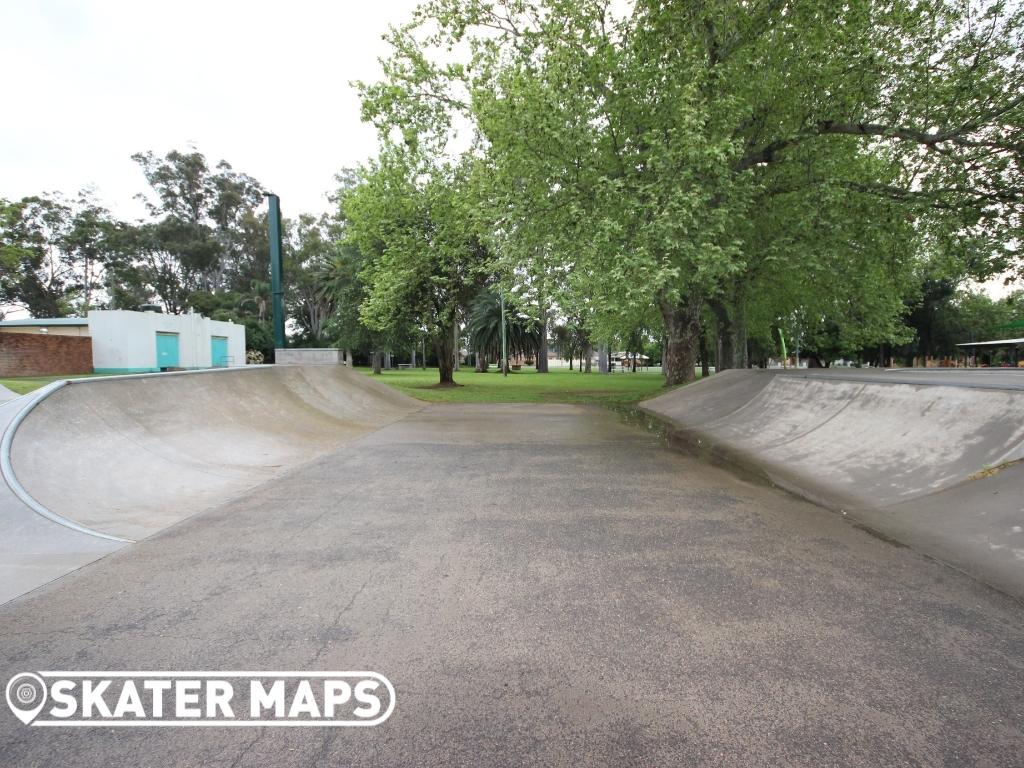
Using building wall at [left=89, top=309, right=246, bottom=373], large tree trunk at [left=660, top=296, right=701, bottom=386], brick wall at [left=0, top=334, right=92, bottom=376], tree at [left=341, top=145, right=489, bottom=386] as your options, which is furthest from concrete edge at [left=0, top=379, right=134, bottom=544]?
building wall at [left=89, top=309, right=246, bottom=373]

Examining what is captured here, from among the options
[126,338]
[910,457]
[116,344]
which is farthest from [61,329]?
[910,457]

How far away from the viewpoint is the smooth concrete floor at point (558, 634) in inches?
83.1

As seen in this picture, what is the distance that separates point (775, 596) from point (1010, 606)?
138 cm

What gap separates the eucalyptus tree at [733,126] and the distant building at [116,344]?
24133 mm

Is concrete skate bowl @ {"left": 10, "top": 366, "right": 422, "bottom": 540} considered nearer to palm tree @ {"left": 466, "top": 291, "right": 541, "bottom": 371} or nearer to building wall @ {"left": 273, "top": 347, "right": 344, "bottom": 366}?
building wall @ {"left": 273, "top": 347, "right": 344, "bottom": 366}

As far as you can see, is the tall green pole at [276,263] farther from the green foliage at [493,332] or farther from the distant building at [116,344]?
the green foliage at [493,332]

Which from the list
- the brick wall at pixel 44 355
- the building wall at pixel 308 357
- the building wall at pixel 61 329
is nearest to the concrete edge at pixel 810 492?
the building wall at pixel 308 357

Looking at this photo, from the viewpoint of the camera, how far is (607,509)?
5465 millimetres

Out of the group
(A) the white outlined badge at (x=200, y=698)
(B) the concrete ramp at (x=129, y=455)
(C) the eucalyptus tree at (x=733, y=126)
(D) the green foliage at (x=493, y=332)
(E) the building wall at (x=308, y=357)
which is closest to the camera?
(A) the white outlined badge at (x=200, y=698)

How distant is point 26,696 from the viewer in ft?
7.99

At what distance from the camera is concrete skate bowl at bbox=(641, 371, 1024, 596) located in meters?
4.29

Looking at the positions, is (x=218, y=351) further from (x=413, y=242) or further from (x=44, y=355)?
(x=413, y=242)

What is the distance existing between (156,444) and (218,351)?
112 feet

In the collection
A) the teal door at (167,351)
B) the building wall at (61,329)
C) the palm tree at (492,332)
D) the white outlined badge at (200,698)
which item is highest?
the palm tree at (492,332)
